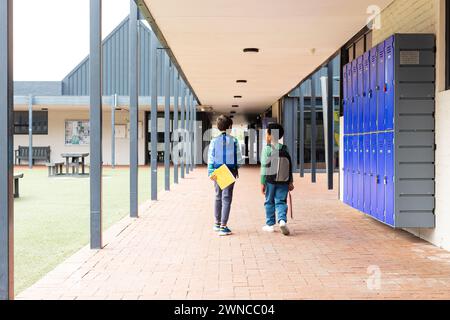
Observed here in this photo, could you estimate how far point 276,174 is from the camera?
6.76 m

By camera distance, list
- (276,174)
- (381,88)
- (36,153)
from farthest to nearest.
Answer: (36,153) → (276,174) → (381,88)

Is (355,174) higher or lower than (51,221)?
higher

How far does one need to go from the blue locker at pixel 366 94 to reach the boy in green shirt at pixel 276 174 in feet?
4.02

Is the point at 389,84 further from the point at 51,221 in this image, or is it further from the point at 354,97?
the point at 51,221

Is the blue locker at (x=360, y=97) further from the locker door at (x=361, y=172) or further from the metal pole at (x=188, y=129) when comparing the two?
the metal pole at (x=188, y=129)

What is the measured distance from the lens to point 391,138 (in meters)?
6.25

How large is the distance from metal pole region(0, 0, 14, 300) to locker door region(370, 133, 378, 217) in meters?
4.63

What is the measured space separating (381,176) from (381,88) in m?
1.06

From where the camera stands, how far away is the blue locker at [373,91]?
683 cm

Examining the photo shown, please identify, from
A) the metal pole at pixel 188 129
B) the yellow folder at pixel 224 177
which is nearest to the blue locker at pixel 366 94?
the yellow folder at pixel 224 177

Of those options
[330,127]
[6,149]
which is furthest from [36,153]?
[6,149]

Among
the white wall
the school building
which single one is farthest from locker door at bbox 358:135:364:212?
the white wall
